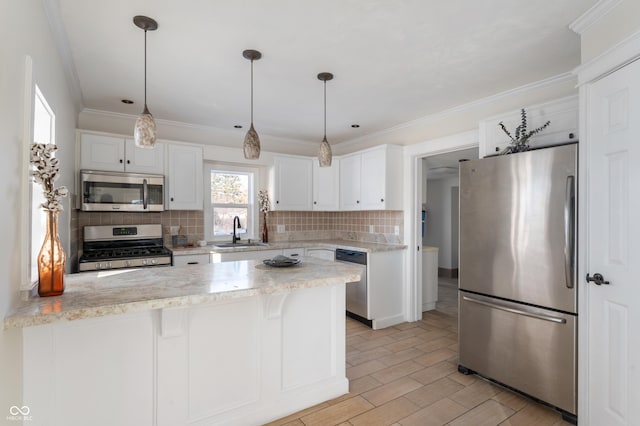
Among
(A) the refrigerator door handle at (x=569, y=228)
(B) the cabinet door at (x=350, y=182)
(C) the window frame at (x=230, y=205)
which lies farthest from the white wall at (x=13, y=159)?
(B) the cabinet door at (x=350, y=182)

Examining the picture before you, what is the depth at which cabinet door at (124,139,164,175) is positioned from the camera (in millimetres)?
3510

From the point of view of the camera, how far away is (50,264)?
1.45 m

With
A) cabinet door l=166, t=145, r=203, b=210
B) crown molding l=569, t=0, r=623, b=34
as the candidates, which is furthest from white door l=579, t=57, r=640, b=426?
cabinet door l=166, t=145, r=203, b=210

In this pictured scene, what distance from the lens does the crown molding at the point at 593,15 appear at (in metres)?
1.76

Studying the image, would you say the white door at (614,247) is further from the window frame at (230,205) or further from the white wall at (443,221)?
the white wall at (443,221)

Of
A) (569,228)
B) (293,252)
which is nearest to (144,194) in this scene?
(293,252)

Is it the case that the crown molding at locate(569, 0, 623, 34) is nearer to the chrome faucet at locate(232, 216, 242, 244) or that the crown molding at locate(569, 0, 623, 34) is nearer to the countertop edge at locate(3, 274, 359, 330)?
the countertop edge at locate(3, 274, 359, 330)

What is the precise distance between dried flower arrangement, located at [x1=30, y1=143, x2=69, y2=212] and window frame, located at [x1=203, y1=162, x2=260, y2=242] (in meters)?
2.89

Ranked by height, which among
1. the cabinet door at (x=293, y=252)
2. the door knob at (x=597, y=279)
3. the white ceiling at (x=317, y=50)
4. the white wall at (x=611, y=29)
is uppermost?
the white ceiling at (x=317, y=50)

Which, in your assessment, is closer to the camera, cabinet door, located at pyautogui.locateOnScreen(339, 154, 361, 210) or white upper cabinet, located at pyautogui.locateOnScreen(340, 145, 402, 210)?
white upper cabinet, located at pyautogui.locateOnScreen(340, 145, 402, 210)

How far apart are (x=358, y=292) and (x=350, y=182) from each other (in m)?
1.52

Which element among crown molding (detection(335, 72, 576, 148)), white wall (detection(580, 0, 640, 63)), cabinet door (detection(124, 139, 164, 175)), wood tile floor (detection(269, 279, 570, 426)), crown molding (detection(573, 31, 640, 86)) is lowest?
wood tile floor (detection(269, 279, 570, 426))

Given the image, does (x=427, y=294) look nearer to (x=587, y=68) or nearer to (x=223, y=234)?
(x=223, y=234)

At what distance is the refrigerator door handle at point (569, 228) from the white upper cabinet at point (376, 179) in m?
2.06
